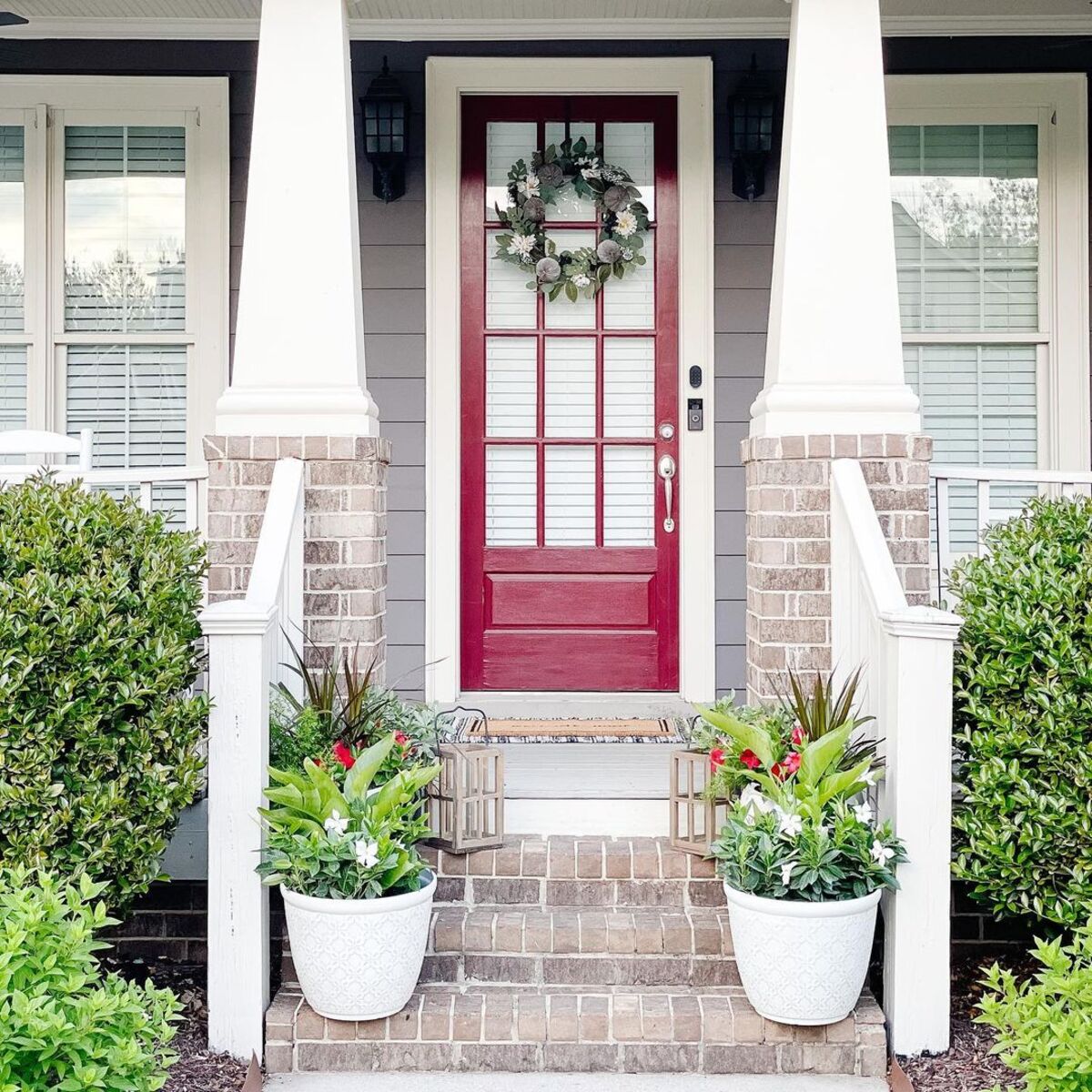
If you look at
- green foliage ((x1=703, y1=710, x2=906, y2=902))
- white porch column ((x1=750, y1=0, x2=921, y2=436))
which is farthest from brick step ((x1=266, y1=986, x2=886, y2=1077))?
white porch column ((x1=750, y1=0, x2=921, y2=436))

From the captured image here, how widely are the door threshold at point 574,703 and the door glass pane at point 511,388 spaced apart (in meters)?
1.04

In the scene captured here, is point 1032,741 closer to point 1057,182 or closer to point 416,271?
point 1057,182

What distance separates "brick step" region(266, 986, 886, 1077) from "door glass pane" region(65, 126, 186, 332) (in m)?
3.08

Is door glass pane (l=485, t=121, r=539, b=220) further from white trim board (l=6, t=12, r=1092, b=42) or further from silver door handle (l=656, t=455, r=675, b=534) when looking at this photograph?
silver door handle (l=656, t=455, r=675, b=534)

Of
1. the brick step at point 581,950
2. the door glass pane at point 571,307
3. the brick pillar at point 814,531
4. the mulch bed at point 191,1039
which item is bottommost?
the mulch bed at point 191,1039

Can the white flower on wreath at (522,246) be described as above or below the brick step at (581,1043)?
above

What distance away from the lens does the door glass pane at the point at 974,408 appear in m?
4.83

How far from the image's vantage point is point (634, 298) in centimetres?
481

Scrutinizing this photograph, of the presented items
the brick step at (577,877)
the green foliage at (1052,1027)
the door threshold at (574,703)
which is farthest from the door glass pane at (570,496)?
the green foliage at (1052,1027)

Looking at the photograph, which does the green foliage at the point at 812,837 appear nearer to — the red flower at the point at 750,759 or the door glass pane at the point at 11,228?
the red flower at the point at 750,759

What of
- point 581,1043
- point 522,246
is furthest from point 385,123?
point 581,1043

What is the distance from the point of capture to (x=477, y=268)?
477 centimetres

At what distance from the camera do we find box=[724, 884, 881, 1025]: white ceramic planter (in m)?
2.60

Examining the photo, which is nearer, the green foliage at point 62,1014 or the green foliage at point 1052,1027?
the green foliage at point 62,1014
